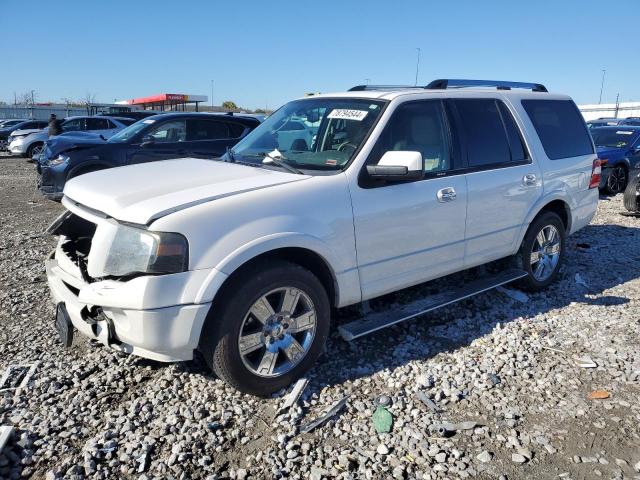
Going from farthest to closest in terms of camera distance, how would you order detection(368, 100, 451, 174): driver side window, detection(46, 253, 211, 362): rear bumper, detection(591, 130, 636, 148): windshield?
detection(591, 130, 636, 148): windshield
detection(368, 100, 451, 174): driver side window
detection(46, 253, 211, 362): rear bumper

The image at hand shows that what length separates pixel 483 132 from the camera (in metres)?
4.50

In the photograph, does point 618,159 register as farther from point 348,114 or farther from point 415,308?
point 348,114

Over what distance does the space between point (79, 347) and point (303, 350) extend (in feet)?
5.84

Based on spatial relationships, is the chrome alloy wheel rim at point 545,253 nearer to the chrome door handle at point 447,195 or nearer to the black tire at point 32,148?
the chrome door handle at point 447,195

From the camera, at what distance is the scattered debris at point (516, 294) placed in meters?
5.05

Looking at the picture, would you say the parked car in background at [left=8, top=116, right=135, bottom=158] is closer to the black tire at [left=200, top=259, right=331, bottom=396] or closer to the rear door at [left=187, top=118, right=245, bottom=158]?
the rear door at [left=187, top=118, right=245, bottom=158]

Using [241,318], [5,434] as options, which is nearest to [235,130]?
[241,318]

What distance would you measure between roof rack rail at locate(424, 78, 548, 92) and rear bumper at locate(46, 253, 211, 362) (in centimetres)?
286

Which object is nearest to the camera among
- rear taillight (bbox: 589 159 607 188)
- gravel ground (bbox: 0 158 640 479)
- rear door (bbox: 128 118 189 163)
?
gravel ground (bbox: 0 158 640 479)

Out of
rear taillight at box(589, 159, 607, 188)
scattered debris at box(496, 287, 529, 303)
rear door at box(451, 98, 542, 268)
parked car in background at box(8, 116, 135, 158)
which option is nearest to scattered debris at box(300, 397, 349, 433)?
rear door at box(451, 98, 542, 268)

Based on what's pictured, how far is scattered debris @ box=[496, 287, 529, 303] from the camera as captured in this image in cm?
505

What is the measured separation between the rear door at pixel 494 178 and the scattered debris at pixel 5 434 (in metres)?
3.44

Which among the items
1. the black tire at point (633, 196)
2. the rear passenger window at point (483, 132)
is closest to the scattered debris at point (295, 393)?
the rear passenger window at point (483, 132)

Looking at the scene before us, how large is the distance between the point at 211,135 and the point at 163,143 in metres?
1.01
